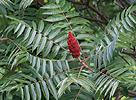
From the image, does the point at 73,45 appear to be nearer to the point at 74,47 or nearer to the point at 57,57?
the point at 74,47

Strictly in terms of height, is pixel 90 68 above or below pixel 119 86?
above

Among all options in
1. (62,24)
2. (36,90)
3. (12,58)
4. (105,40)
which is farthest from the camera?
(62,24)

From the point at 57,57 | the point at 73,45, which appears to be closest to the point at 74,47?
the point at 73,45

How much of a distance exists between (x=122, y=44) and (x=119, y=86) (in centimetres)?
21

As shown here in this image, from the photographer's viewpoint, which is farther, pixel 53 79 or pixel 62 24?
pixel 62 24

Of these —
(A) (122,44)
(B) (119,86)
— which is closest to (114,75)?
(B) (119,86)

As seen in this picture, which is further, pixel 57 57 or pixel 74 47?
pixel 57 57

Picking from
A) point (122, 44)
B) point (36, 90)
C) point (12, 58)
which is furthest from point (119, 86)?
→ point (12, 58)

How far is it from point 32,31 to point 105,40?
36 cm

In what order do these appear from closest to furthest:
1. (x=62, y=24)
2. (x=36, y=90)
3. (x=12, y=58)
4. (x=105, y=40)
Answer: (x=36, y=90) → (x=12, y=58) → (x=105, y=40) → (x=62, y=24)

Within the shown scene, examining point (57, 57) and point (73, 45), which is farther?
point (57, 57)

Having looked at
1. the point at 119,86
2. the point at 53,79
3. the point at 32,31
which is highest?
the point at 32,31

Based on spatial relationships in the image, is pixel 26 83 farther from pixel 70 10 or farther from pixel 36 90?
pixel 70 10

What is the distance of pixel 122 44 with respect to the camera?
1777mm
